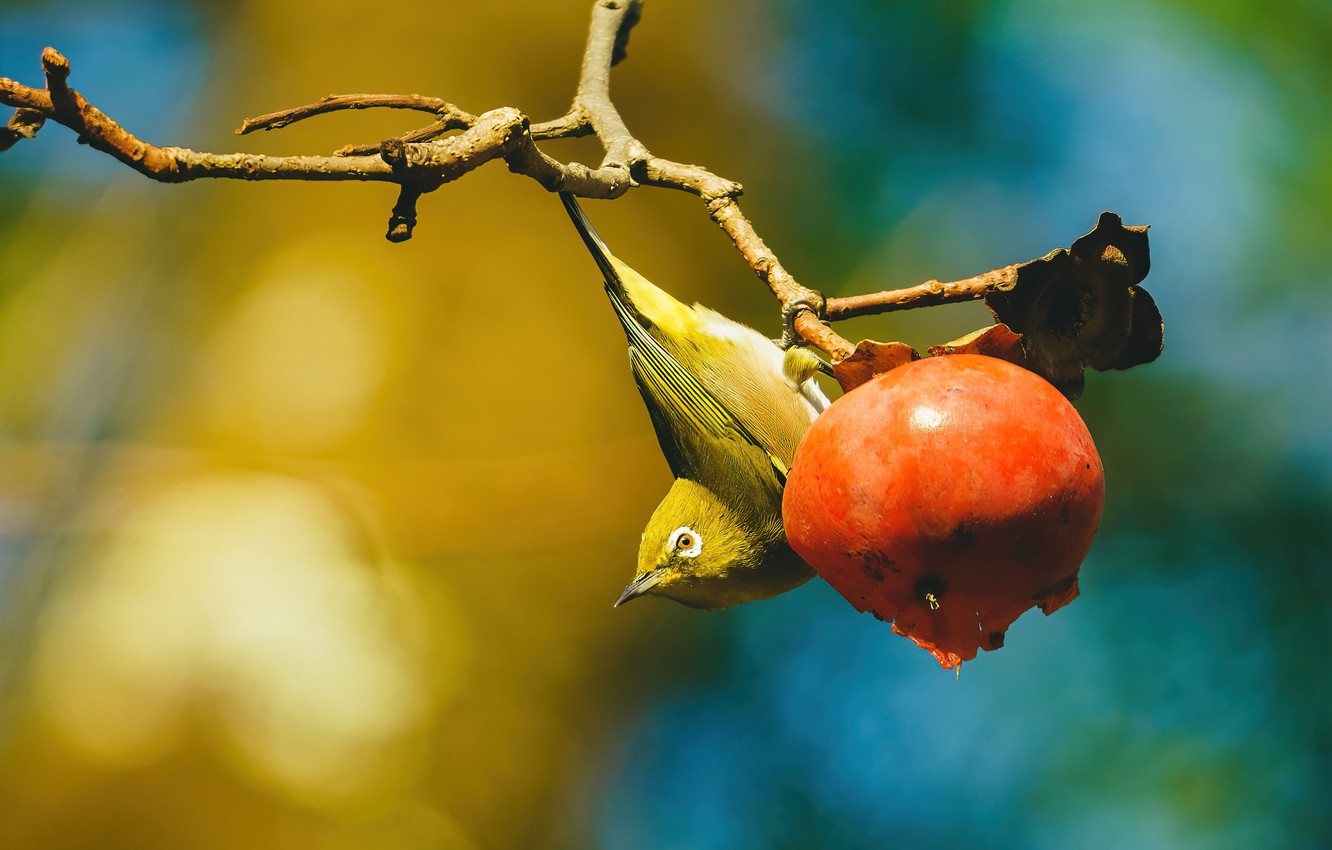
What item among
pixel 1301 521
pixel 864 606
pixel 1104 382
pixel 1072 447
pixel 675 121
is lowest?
pixel 864 606

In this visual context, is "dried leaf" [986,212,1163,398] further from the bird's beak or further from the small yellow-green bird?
the bird's beak

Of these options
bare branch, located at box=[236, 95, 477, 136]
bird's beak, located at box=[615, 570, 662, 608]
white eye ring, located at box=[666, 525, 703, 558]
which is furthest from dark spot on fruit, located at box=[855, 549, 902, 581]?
Answer: bird's beak, located at box=[615, 570, 662, 608]

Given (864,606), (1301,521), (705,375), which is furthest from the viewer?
(1301,521)

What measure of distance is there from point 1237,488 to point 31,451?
6.82 m

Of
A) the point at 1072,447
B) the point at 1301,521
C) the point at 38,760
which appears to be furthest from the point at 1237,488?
the point at 38,760

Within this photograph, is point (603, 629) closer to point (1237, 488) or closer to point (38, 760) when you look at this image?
point (38, 760)

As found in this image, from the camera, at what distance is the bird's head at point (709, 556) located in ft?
9.46

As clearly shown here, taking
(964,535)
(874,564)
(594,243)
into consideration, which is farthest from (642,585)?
(964,535)

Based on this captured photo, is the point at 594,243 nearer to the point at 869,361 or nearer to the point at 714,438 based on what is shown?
the point at 714,438

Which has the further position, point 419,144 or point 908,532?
point 908,532

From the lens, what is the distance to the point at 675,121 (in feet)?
23.3

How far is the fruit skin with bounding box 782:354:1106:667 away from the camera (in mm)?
1507

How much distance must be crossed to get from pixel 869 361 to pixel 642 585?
59.0 inches

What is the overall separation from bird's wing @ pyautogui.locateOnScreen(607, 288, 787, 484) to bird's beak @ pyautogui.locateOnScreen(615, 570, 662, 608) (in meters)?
0.30
